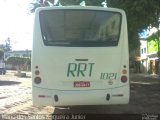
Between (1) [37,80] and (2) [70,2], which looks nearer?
(1) [37,80]

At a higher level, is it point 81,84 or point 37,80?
point 37,80

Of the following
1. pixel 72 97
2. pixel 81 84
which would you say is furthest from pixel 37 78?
pixel 81 84

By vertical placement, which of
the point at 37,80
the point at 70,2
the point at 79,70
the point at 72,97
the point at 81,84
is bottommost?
the point at 72,97

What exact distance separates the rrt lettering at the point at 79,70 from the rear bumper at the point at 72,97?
0.49 m

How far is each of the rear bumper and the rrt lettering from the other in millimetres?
485

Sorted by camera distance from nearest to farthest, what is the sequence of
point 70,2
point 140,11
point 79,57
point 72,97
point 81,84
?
point 72,97, point 81,84, point 79,57, point 140,11, point 70,2

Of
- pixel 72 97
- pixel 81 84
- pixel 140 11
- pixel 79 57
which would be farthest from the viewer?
pixel 140 11

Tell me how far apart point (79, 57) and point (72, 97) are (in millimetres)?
1149

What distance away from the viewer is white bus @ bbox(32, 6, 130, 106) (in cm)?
1119

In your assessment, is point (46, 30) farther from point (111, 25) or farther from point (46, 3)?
point (46, 3)

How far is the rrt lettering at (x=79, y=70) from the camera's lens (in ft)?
36.9

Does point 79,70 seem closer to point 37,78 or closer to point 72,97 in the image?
point 72,97

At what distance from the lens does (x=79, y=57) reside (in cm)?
1135

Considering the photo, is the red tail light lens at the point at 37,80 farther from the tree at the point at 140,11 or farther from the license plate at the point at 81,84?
the tree at the point at 140,11
